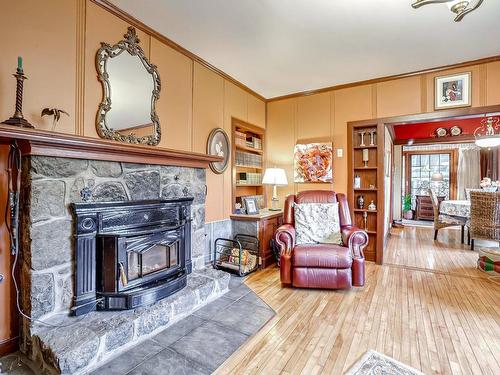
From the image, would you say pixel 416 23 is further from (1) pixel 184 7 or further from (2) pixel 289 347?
(2) pixel 289 347

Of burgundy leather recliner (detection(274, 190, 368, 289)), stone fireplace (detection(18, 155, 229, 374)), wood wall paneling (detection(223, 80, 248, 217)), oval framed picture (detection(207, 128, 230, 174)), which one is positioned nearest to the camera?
stone fireplace (detection(18, 155, 229, 374))

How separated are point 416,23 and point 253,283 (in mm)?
3105

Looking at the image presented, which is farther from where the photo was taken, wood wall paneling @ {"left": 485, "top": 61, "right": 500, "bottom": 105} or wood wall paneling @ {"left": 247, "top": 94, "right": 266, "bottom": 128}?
wood wall paneling @ {"left": 247, "top": 94, "right": 266, "bottom": 128}

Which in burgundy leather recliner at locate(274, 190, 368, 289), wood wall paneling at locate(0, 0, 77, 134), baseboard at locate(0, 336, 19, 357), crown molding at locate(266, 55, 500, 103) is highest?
crown molding at locate(266, 55, 500, 103)

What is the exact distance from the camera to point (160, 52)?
2.77 metres

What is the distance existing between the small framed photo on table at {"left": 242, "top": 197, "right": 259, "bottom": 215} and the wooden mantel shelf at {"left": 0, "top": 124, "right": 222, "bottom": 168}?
141 cm

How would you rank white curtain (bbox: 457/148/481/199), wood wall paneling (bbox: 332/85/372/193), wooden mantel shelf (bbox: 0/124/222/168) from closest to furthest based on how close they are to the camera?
wooden mantel shelf (bbox: 0/124/222/168) → wood wall paneling (bbox: 332/85/372/193) → white curtain (bbox: 457/148/481/199)

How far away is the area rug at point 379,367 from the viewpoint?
63.5 inches

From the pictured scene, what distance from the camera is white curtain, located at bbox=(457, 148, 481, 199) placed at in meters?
7.15

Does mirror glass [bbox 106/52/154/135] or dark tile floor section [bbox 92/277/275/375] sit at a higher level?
mirror glass [bbox 106/52/154/135]

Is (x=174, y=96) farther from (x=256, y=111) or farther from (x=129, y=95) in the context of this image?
(x=256, y=111)

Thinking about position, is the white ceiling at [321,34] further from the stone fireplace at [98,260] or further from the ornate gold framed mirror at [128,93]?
the stone fireplace at [98,260]

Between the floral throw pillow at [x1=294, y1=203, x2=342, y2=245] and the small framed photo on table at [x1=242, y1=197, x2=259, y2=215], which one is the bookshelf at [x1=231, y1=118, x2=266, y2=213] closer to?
the small framed photo on table at [x1=242, y1=197, x2=259, y2=215]

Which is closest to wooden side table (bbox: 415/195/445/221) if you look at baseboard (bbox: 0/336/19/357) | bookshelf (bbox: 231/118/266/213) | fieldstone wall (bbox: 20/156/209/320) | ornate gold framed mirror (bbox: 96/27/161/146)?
bookshelf (bbox: 231/118/266/213)
